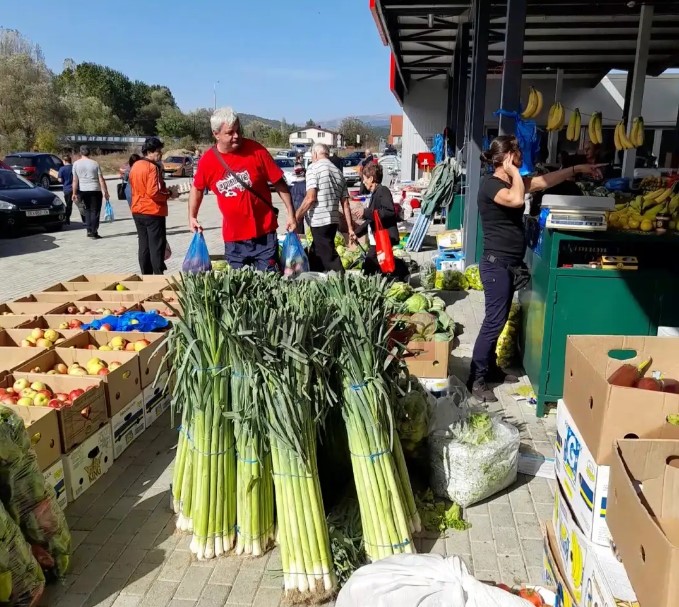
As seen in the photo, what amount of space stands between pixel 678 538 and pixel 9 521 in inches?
97.8

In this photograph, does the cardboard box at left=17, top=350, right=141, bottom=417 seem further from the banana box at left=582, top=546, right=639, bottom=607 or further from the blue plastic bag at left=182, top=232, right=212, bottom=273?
the banana box at left=582, top=546, right=639, bottom=607

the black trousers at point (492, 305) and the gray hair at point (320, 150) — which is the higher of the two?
the gray hair at point (320, 150)

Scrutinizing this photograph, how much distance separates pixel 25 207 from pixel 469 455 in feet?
46.4

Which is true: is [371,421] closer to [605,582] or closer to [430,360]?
[605,582]

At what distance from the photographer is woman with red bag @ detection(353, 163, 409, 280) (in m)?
7.57

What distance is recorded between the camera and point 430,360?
5.04 metres

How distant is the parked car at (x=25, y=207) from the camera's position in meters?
14.3

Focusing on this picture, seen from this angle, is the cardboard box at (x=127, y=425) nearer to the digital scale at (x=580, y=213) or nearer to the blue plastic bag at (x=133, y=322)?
the blue plastic bag at (x=133, y=322)

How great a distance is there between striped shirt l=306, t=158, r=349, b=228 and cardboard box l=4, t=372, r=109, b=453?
11.3ft

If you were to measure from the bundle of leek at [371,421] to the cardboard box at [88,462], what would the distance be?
1.83m

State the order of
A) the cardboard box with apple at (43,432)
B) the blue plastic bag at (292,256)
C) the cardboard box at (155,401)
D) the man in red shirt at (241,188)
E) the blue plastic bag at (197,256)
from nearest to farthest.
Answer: the cardboard box with apple at (43,432) → the cardboard box at (155,401) → the man in red shirt at (241,188) → the blue plastic bag at (292,256) → the blue plastic bag at (197,256)

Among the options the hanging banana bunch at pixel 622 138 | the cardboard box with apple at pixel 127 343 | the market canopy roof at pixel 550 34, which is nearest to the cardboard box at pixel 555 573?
the cardboard box with apple at pixel 127 343

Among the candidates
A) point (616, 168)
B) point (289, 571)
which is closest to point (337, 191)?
point (289, 571)

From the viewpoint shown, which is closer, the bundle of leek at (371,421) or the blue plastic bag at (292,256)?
the bundle of leek at (371,421)
